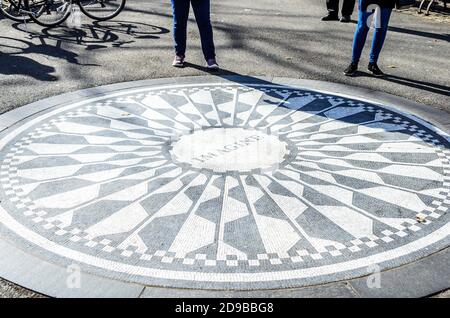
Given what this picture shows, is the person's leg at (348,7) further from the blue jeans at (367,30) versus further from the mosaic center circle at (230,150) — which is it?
the mosaic center circle at (230,150)

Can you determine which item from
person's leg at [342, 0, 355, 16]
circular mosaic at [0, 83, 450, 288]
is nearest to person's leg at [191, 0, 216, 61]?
circular mosaic at [0, 83, 450, 288]

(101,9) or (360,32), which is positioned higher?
(360,32)

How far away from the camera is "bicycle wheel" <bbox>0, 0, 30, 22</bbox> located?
9432 mm

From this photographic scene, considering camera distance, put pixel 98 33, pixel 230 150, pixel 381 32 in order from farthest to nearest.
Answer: pixel 98 33 < pixel 381 32 < pixel 230 150

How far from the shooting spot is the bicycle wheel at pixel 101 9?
10.0m

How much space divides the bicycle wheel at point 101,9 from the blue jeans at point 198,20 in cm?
327

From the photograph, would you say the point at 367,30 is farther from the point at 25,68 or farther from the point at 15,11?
the point at 15,11

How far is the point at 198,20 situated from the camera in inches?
280

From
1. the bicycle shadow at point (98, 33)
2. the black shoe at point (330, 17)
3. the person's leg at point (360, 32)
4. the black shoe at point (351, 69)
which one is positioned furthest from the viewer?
the black shoe at point (330, 17)

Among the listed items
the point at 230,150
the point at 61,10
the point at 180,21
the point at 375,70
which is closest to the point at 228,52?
the point at 180,21

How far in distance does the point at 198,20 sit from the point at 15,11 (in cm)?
418

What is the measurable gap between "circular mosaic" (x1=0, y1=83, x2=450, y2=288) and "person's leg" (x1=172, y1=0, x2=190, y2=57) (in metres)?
1.41

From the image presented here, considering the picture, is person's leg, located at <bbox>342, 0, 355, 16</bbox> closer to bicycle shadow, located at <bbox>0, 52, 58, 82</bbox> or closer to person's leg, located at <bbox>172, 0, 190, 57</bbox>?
person's leg, located at <bbox>172, 0, 190, 57</bbox>

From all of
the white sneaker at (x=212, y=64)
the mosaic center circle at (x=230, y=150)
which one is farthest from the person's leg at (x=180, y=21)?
the mosaic center circle at (x=230, y=150)
